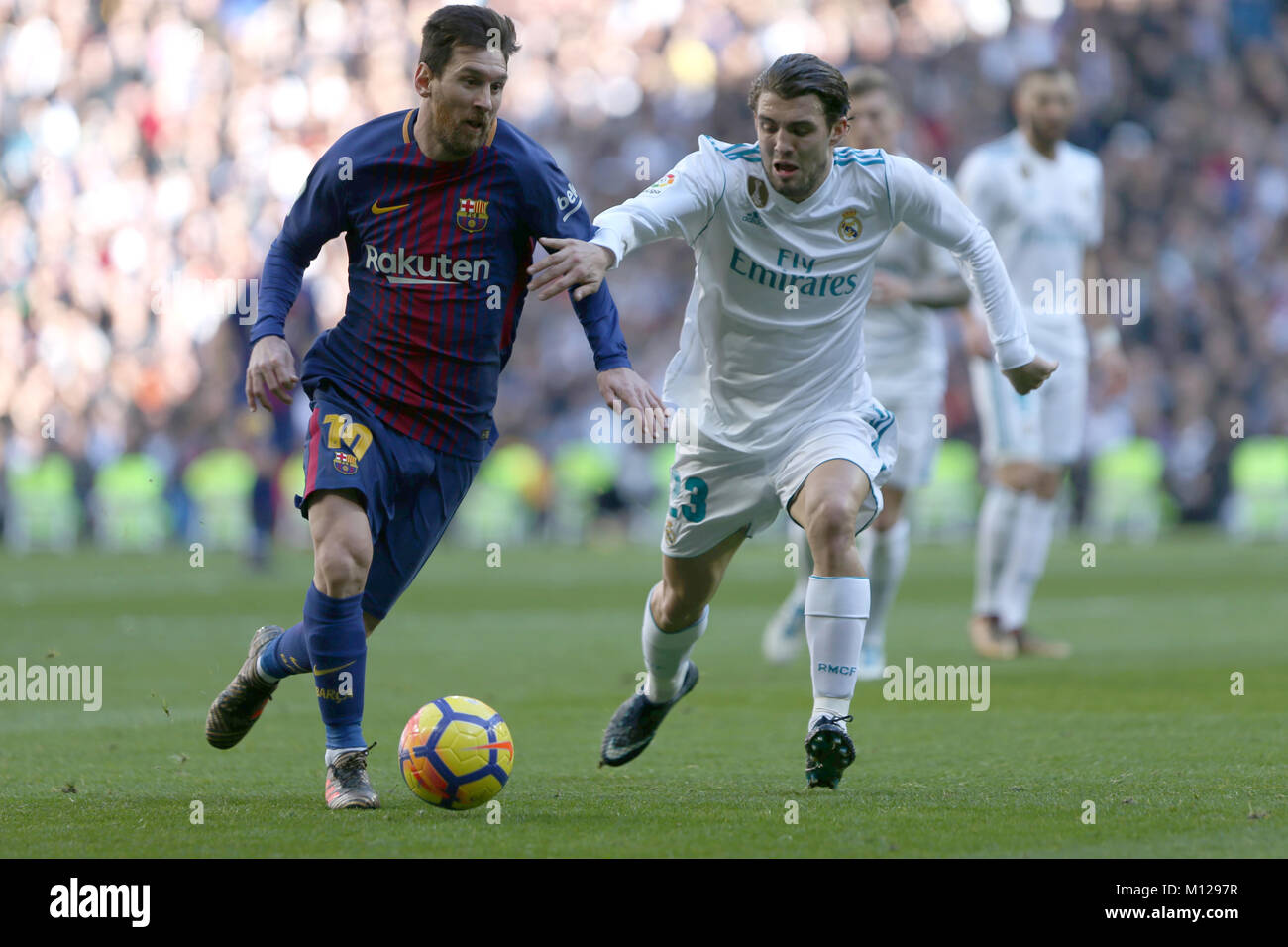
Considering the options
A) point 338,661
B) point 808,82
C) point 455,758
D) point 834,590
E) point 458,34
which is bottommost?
point 455,758

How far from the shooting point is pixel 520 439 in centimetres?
2555

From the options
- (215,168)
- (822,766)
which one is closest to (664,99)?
(215,168)

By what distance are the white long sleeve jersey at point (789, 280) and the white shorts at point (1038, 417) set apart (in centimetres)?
382

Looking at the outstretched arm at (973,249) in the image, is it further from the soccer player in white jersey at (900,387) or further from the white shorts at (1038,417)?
the white shorts at (1038,417)

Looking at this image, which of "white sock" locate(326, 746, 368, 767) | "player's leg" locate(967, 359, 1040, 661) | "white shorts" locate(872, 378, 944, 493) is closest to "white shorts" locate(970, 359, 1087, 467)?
"player's leg" locate(967, 359, 1040, 661)

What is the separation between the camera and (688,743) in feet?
21.8

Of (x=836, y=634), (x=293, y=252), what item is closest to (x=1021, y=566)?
(x=836, y=634)

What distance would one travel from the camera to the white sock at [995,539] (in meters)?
9.61

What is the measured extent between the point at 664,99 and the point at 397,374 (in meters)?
22.4

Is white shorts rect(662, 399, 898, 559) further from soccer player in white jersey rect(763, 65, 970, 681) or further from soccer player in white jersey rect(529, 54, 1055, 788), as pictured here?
soccer player in white jersey rect(763, 65, 970, 681)

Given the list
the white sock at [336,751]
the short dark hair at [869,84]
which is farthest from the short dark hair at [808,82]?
the short dark hair at [869,84]

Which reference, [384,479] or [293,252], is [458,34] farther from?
[384,479]

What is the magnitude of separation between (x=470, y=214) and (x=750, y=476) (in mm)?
1248
